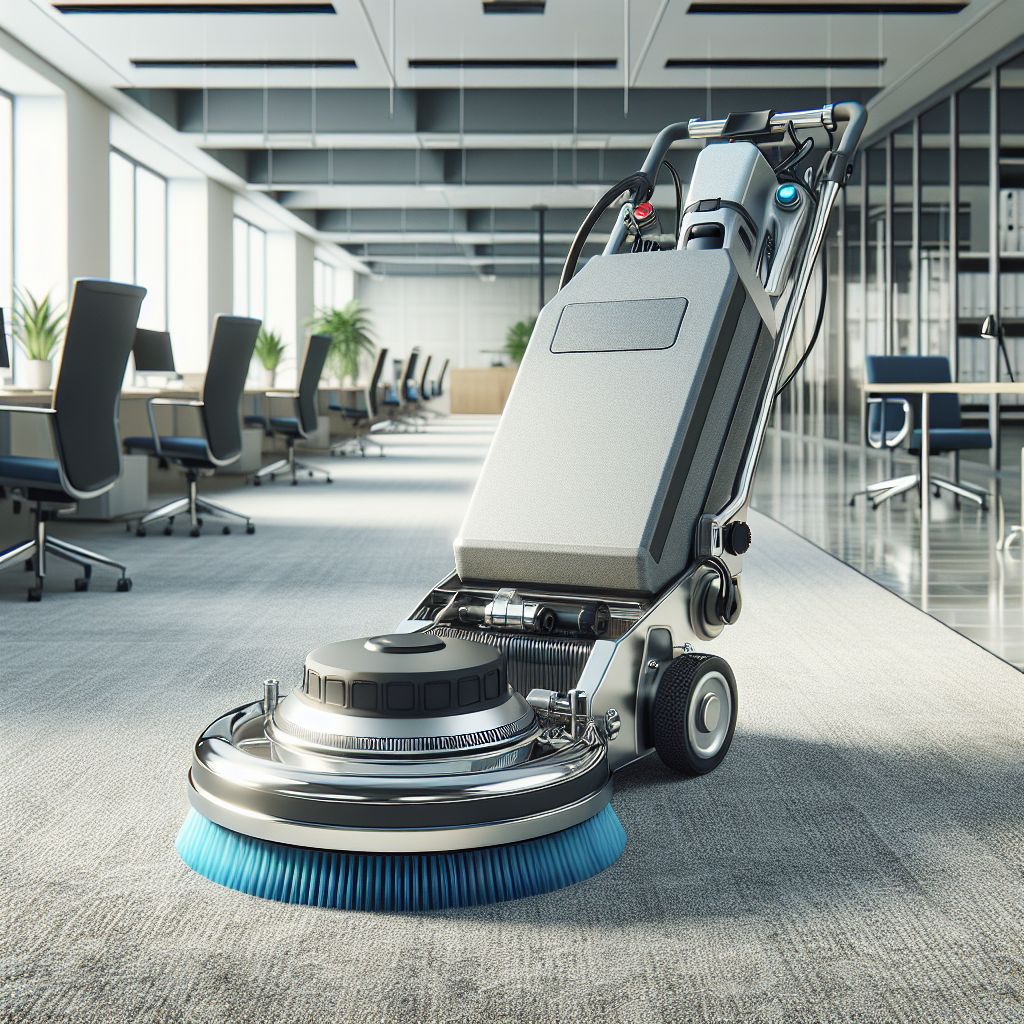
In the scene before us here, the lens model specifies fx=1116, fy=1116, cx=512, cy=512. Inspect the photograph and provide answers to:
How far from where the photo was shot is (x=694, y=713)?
5.56 feet

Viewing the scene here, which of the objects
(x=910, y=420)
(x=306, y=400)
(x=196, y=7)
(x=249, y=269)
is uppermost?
(x=196, y=7)

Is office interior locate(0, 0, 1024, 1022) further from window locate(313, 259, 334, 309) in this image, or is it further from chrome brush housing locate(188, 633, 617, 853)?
window locate(313, 259, 334, 309)

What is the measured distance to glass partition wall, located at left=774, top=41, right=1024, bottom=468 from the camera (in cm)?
746

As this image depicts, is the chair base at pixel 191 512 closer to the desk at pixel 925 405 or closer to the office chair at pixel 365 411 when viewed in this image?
the desk at pixel 925 405

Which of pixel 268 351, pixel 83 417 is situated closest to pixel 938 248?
pixel 268 351

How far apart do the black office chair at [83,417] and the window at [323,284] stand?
15.2 meters

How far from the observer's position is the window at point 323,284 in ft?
62.4

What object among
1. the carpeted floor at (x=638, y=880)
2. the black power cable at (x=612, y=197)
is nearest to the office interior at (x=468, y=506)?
the carpeted floor at (x=638, y=880)

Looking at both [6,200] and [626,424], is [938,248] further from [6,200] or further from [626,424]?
[626,424]

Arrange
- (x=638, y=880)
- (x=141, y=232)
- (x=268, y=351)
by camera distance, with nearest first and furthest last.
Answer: (x=638, y=880), (x=268, y=351), (x=141, y=232)

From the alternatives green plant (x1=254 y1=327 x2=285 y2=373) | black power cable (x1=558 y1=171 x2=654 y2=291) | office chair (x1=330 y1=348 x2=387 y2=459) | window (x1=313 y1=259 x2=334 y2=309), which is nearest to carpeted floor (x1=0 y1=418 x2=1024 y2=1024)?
black power cable (x1=558 y1=171 x2=654 y2=291)

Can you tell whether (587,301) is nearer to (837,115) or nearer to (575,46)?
(837,115)

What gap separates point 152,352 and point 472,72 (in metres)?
3.26

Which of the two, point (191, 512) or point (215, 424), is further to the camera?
point (191, 512)
